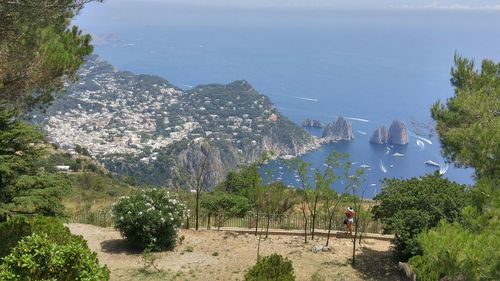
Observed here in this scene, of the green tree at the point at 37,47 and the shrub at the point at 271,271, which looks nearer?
the green tree at the point at 37,47

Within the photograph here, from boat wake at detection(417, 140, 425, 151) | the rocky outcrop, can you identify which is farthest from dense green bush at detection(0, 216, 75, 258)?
the rocky outcrop

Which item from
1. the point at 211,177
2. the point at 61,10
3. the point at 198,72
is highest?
the point at 198,72

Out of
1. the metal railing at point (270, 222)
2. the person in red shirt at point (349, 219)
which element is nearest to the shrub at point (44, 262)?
the metal railing at point (270, 222)

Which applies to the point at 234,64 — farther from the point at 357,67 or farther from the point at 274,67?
the point at 357,67

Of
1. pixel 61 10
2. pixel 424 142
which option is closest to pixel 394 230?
pixel 61 10

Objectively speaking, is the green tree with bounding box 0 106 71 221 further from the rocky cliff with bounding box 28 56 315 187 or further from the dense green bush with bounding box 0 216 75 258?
the rocky cliff with bounding box 28 56 315 187

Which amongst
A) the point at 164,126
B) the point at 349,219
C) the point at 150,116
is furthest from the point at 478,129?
the point at 150,116

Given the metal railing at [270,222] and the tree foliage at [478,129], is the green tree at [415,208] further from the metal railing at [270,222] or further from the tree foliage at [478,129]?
the metal railing at [270,222]
